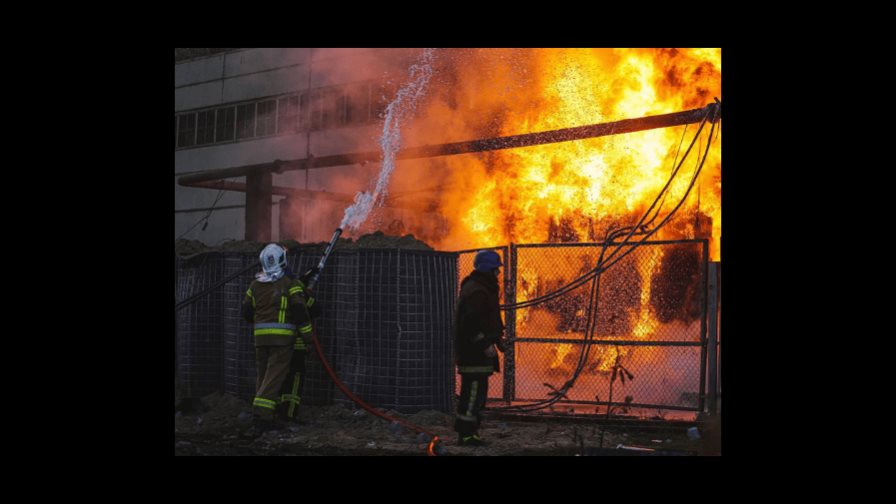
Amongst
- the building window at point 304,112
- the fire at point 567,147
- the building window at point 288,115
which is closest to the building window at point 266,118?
the building window at point 288,115

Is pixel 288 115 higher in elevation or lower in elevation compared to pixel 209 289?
higher

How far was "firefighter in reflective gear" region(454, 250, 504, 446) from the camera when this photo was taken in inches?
313

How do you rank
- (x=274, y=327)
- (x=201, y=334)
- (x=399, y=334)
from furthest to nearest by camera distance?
(x=201, y=334) → (x=399, y=334) → (x=274, y=327)

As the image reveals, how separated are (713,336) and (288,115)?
52.7 ft

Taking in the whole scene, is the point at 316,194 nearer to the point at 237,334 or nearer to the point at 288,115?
the point at 288,115

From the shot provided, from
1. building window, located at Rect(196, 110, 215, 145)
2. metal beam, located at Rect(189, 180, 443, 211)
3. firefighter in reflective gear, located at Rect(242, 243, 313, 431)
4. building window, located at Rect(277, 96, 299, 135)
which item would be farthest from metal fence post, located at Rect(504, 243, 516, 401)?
building window, located at Rect(196, 110, 215, 145)

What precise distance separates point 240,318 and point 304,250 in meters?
1.19

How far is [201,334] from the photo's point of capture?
403 inches

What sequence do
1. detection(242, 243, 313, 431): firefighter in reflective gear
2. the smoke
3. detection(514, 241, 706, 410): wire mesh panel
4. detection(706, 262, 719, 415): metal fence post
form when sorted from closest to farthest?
detection(706, 262, 719, 415): metal fence post → detection(242, 243, 313, 431): firefighter in reflective gear → detection(514, 241, 706, 410): wire mesh panel → the smoke

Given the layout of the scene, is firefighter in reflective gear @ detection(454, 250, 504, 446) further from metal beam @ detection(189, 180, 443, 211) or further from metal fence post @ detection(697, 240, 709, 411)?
metal beam @ detection(189, 180, 443, 211)

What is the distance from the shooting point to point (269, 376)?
8477mm

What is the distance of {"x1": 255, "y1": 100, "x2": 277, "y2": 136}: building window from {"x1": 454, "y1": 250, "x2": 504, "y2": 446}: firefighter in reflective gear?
1550cm

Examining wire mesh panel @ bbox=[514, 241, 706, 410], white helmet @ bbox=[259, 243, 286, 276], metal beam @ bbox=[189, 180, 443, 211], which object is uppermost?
metal beam @ bbox=[189, 180, 443, 211]

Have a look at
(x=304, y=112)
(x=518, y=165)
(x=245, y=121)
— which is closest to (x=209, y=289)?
(x=518, y=165)
